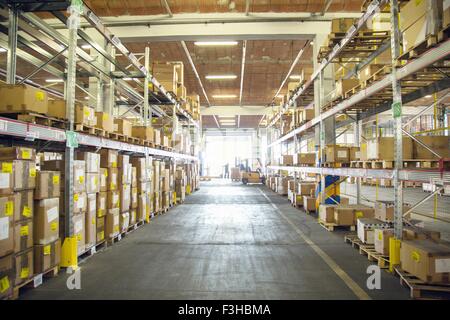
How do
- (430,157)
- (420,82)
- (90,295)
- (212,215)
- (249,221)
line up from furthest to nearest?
(212,215)
(249,221)
(420,82)
(430,157)
(90,295)

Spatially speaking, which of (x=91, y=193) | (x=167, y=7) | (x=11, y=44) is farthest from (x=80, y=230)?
(x=167, y=7)

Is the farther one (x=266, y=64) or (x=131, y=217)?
(x=266, y=64)

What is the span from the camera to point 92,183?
512 cm

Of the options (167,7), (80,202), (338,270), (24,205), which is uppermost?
(167,7)

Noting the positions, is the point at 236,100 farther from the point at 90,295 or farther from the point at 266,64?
the point at 90,295

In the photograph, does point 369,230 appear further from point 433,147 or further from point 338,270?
point 433,147

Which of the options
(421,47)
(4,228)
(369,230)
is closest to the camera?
(4,228)

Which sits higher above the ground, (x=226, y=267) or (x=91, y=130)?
(x=91, y=130)

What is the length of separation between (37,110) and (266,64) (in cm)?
1238

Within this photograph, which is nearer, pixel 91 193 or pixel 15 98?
pixel 15 98

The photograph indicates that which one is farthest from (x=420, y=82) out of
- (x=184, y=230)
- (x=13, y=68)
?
(x=13, y=68)

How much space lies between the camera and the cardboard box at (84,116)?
4.69m

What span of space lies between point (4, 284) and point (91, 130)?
2.56 meters

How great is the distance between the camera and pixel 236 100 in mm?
22953
